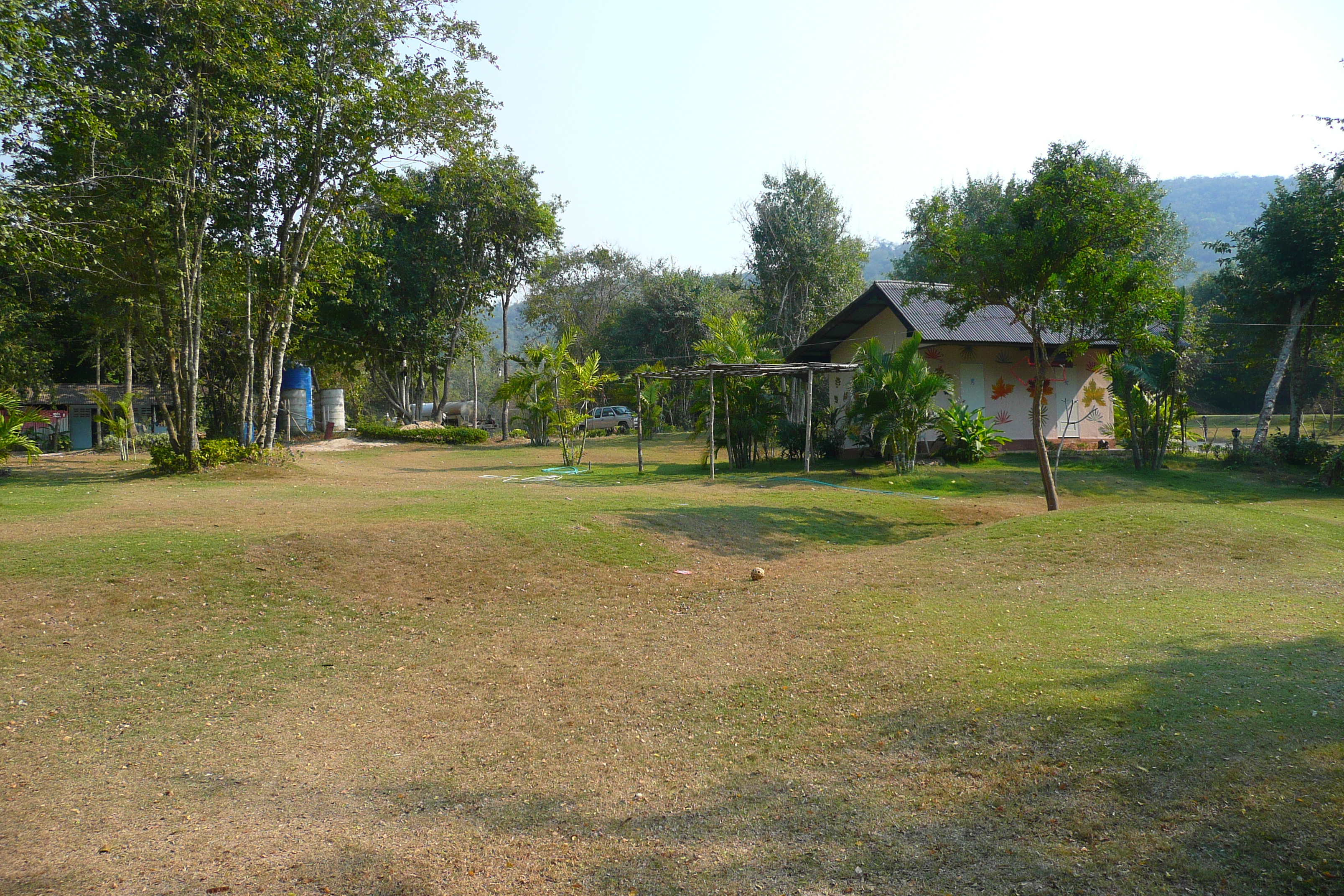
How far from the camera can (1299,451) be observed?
20.7 meters

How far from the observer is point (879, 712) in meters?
5.60

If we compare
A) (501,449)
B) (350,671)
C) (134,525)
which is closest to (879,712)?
(350,671)

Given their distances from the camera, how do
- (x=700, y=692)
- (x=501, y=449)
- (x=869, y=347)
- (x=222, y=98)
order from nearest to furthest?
(x=700, y=692), (x=222, y=98), (x=869, y=347), (x=501, y=449)

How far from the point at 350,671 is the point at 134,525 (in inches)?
219

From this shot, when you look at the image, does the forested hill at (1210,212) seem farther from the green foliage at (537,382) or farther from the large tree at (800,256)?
the green foliage at (537,382)

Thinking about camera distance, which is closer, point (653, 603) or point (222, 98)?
point (653, 603)

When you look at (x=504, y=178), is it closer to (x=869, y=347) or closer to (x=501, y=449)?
(x=501, y=449)

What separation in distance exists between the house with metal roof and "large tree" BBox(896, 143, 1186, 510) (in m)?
8.30

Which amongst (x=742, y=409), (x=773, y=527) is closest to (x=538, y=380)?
(x=742, y=409)

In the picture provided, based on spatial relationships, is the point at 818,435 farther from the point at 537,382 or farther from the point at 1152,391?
the point at 537,382

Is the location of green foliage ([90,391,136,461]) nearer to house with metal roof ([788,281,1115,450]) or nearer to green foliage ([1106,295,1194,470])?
house with metal roof ([788,281,1115,450])

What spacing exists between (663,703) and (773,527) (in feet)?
21.0

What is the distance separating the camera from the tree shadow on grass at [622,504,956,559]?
11344 millimetres

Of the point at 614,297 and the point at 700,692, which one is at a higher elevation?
the point at 614,297
